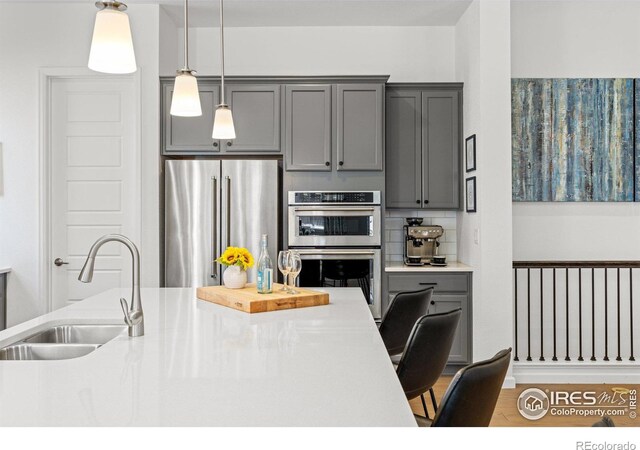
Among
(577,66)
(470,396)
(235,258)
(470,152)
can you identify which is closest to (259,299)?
(235,258)

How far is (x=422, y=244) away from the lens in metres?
4.50

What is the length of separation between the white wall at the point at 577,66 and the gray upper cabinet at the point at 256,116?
201 centimetres

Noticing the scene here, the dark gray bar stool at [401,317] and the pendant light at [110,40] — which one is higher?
the pendant light at [110,40]

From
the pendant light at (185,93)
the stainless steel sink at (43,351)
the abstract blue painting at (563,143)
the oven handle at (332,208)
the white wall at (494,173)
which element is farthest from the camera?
the abstract blue painting at (563,143)

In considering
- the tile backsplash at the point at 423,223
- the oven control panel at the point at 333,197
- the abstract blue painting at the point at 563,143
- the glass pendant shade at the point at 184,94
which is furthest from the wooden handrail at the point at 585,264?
the glass pendant shade at the point at 184,94

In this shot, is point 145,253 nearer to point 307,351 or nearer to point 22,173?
point 22,173

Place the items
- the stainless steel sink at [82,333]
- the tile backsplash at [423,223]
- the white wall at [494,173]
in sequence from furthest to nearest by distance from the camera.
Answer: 1. the tile backsplash at [423,223]
2. the white wall at [494,173]
3. the stainless steel sink at [82,333]

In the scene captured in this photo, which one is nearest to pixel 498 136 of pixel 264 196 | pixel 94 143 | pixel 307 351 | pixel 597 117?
pixel 597 117

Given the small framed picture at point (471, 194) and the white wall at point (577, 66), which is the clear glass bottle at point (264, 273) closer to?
the small framed picture at point (471, 194)

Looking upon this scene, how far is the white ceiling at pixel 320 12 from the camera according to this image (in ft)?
14.1

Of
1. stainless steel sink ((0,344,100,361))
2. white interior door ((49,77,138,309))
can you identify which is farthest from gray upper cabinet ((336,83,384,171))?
stainless steel sink ((0,344,100,361))

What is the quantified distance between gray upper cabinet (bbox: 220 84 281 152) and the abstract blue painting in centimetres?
194

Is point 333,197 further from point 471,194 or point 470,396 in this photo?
point 470,396

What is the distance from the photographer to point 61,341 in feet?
7.28
